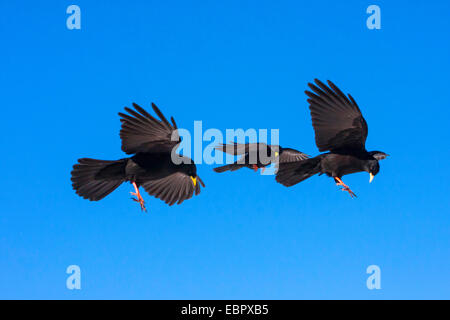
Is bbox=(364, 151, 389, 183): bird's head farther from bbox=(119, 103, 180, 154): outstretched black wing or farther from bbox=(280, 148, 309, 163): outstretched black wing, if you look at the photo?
bbox=(119, 103, 180, 154): outstretched black wing

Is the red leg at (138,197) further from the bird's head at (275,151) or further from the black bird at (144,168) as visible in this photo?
the bird's head at (275,151)

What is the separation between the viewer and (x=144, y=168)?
10141 millimetres

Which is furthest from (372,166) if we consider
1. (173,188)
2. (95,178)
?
(95,178)

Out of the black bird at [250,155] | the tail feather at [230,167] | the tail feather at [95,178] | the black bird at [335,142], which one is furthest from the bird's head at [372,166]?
the tail feather at [95,178]

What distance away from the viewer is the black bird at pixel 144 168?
9.30m

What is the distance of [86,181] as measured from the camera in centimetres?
1063

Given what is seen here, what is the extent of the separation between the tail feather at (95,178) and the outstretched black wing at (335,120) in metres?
3.56

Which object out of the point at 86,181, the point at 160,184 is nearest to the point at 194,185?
the point at 160,184

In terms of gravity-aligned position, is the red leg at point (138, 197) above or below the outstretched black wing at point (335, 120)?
below

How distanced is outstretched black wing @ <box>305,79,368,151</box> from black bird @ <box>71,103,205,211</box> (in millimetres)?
2370

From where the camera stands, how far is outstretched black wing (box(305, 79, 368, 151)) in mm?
9625

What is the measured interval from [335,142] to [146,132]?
10.7 feet

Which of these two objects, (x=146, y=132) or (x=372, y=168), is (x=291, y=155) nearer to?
(x=372, y=168)

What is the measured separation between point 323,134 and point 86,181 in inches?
173
